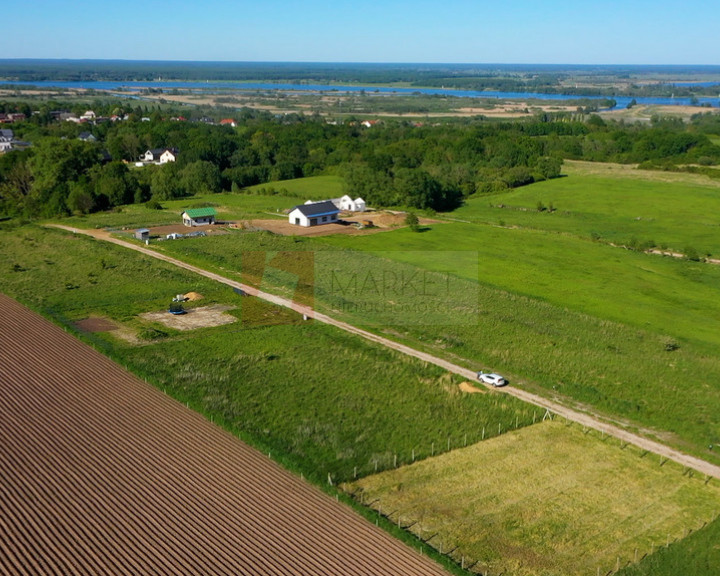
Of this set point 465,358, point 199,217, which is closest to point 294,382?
point 465,358

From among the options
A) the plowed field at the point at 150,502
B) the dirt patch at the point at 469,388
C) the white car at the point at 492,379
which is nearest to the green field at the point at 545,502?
the plowed field at the point at 150,502

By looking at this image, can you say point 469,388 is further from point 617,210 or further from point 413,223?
point 617,210

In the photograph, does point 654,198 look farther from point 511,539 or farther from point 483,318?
point 511,539

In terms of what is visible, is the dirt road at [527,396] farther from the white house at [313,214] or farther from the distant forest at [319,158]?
the distant forest at [319,158]

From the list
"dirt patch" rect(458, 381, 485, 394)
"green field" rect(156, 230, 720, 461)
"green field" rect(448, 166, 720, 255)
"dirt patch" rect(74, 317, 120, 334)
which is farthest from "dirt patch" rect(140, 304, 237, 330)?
"green field" rect(448, 166, 720, 255)

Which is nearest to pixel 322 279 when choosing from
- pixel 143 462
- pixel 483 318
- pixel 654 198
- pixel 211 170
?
pixel 483 318

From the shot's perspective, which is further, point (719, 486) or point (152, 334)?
point (152, 334)
